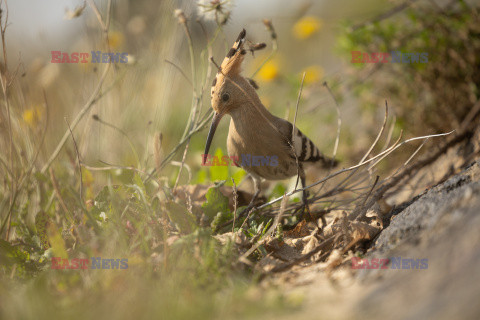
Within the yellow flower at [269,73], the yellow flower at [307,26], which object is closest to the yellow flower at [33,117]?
the yellow flower at [269,73]

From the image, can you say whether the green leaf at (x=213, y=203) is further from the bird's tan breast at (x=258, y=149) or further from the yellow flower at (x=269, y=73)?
the yellow flower at (x=269, y=73)

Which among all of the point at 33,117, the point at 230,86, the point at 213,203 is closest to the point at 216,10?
the point at 230,86

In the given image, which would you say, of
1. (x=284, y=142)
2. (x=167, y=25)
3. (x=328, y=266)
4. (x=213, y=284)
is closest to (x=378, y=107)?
(x=284, y=142)

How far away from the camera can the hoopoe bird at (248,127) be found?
239cm

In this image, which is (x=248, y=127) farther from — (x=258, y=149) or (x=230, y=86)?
(x=230, y=86)

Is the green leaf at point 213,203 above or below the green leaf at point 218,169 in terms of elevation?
below

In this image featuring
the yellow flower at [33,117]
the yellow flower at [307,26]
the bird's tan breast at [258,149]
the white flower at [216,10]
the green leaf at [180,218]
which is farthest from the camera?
the yellow flower at [307,26]

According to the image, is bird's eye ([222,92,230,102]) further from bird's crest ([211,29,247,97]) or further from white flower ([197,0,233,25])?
white flower ([197,0,233,25])

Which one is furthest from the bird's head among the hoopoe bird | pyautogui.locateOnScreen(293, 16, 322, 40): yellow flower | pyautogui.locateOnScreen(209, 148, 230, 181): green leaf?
pyautogui.locateOnScreen(293, 16, 322, 40): yellow flower

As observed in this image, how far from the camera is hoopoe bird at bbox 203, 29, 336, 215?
7.84ft

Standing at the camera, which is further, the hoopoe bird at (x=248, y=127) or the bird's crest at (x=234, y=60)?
the hoopoe bird at (x=248, y=127)

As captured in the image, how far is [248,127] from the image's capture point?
2.52 metres

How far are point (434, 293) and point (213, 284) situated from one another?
78 cm

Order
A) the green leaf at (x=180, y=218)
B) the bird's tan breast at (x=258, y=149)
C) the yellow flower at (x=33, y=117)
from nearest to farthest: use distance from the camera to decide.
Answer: the green leaf at (x=180, y=218) → the yellow flower at (x=33, y=117) → the bird's tan breast at (x=258, y=149)
